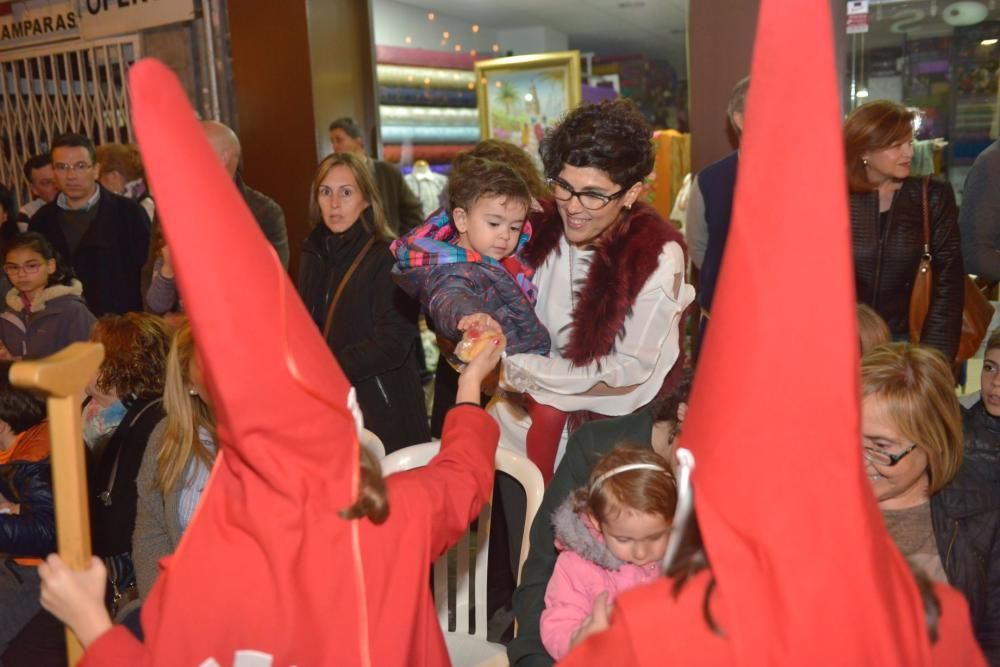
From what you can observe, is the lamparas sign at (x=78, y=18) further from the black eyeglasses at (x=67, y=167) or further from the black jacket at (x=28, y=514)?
the black jacket at (x=28, y=514)

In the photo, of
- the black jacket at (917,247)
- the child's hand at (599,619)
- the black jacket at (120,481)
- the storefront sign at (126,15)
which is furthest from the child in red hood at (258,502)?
the storefront sign at (126,15)

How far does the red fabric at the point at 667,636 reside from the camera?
0.96 metres

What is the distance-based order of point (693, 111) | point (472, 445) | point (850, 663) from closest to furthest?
point (850, 663)
point (472, 445)
point (693, 111)

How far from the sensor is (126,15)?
5812 millimetres

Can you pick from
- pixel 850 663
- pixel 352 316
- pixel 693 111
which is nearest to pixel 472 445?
pixel 850 663

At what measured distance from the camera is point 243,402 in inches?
41.3

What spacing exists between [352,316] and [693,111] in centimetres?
181

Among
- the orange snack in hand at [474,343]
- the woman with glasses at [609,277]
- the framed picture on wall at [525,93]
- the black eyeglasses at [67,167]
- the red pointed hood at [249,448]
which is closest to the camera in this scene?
the red pointed hood at [249,448]

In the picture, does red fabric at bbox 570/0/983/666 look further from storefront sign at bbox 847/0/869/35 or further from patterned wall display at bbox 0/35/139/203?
patterned wall display at bbox 0/35/139/203

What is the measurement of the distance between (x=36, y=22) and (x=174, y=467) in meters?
5.46

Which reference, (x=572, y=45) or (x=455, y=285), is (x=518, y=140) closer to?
(x=572, y=45)

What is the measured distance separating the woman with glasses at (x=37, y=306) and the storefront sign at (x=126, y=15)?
253cm

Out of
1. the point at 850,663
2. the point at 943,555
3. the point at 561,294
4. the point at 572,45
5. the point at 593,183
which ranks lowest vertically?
the point at 943,555

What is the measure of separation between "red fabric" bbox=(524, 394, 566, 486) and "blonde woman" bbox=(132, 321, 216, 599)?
2.44 feet
